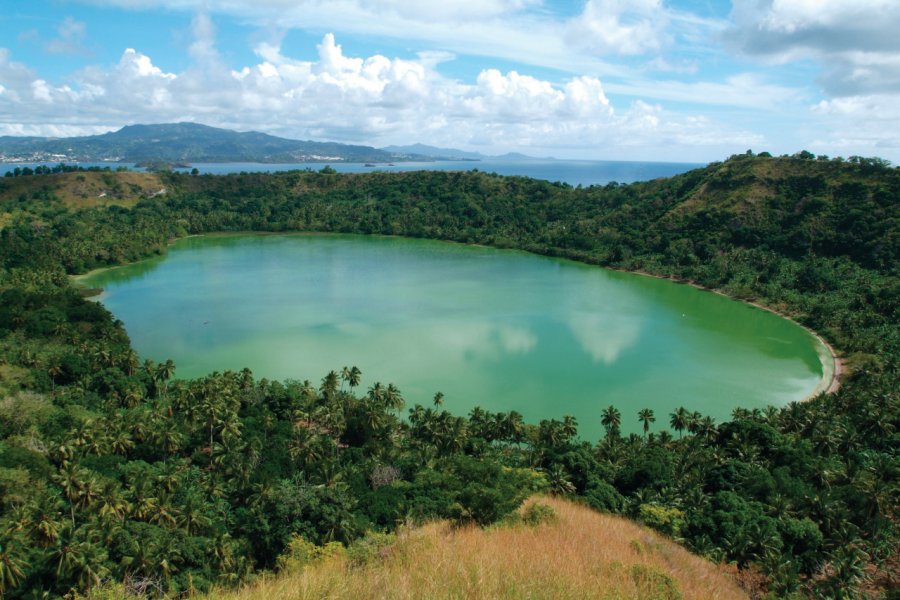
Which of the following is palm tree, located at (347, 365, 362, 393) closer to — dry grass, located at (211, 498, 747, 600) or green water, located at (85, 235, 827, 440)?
green water, located at (85, 235, 827, 440)

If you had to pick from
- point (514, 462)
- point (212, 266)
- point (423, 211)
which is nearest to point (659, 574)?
point (514, 462)

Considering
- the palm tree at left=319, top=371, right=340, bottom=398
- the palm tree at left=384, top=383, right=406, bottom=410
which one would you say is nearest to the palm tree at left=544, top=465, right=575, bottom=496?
the palm tree at left=384, top=383, right=406, bottom=410

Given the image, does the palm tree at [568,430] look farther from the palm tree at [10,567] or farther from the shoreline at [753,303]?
the palm tree at [10,567]

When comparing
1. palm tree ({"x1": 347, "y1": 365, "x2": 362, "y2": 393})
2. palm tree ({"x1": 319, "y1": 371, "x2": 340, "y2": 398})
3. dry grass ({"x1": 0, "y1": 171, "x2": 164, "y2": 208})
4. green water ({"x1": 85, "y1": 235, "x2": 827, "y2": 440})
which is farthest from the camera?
dry grass ({"x1": 0, "y1": 171, "x2": 164, "y2": 208})

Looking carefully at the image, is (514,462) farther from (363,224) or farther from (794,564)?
(363,224)

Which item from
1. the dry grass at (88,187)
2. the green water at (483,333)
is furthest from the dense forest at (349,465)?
the dry grass at (88,187)

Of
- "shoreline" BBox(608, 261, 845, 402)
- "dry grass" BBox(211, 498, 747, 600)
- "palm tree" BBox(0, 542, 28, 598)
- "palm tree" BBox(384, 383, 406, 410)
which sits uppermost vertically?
"dry grass" BBox(211, 498, 747, 600)
